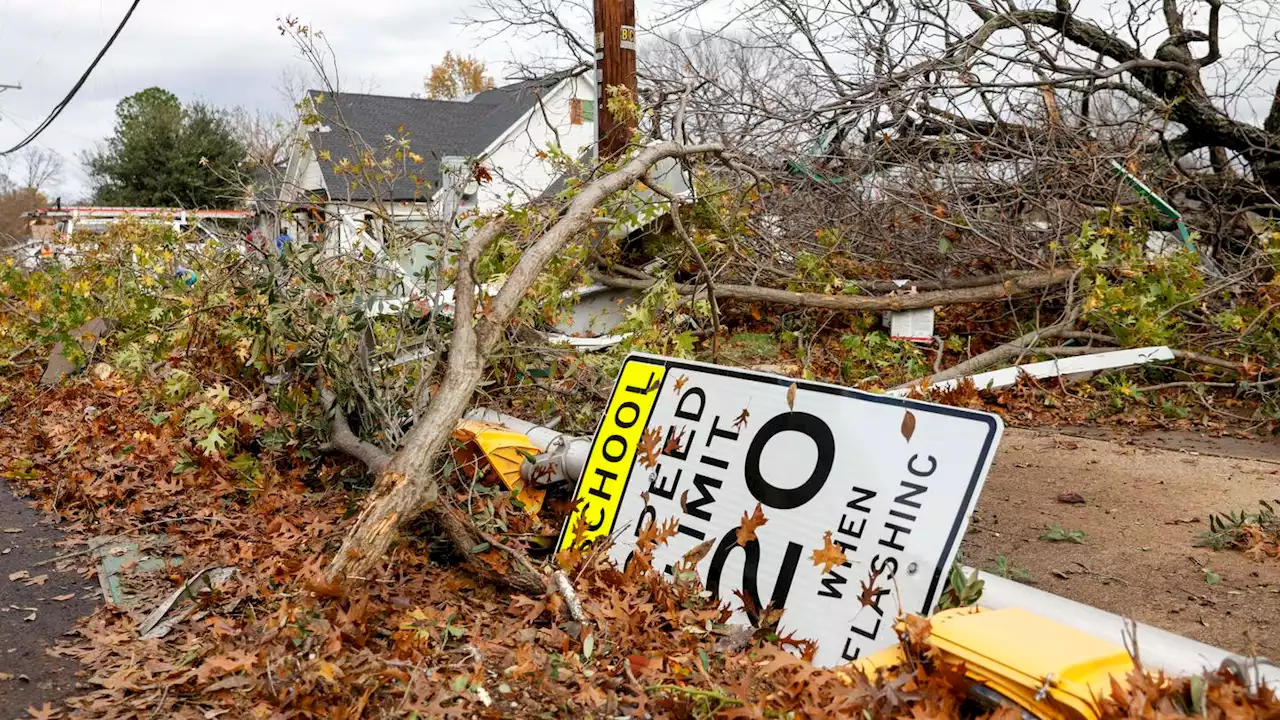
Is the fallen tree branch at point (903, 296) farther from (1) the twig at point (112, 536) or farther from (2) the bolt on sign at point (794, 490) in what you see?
(1) the twig at point (112, 536)

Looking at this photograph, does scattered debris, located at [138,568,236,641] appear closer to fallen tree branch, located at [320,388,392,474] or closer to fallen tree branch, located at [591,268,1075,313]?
fallen tree branch, located at [320,388,392,474]

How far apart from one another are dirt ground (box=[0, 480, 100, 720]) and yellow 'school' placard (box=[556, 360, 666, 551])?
174cm

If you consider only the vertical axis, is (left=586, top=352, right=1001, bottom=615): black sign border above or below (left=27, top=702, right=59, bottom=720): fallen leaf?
above

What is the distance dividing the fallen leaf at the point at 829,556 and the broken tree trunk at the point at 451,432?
3.38 feet

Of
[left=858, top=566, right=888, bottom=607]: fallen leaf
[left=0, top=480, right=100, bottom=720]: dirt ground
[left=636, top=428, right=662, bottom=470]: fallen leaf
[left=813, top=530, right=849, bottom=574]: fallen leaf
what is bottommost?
[left=0, top=480, right=100, bottom=720]: dirt ground

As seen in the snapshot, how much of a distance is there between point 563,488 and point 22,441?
13.5 ft

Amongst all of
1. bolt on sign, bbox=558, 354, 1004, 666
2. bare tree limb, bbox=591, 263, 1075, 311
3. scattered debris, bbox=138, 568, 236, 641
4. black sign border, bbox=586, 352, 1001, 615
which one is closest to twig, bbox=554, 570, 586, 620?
bolt on sign, bbox=558, 354, 1004, 666

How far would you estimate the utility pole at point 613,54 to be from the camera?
25.5ft

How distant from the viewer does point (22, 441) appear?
6.30m

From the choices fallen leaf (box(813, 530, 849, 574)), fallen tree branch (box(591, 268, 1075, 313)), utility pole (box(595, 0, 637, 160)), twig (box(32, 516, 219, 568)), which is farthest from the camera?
fallen tree branch (box(591, 268, 1075, 313))

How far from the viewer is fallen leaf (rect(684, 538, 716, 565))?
10.9 feet

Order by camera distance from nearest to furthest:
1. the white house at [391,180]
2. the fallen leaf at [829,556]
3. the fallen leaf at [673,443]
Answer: the fallen leaf at [829,556] → the fallen leaf at [673,443] → the white house at [391,180]

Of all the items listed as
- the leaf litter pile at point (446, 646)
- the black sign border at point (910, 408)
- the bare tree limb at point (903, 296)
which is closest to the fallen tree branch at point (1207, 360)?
the bare tree limb at point (903, 296)

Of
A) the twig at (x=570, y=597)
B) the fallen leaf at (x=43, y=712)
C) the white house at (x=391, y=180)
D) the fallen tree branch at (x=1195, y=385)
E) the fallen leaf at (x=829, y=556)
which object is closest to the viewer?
the fallen leaf at (x=43, y=712)
